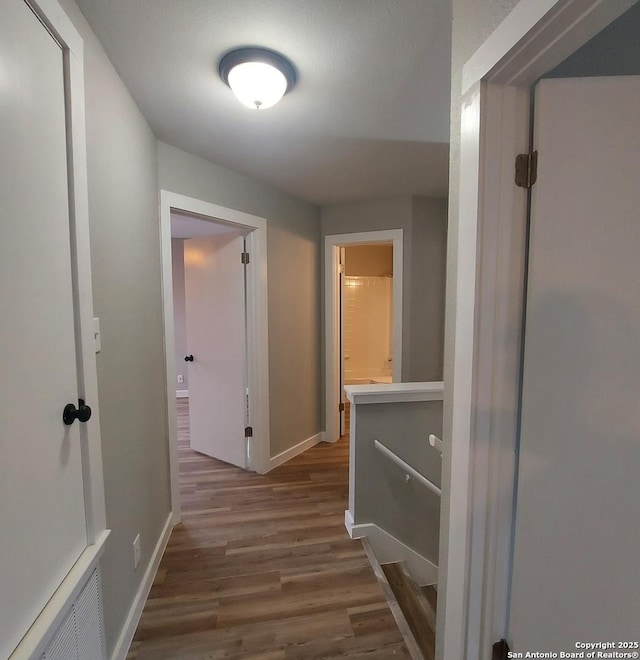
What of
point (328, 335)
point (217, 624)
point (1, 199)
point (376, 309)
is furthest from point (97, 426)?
point (376, 309)

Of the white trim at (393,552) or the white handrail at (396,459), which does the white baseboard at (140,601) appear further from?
the white handrail at (396,459)

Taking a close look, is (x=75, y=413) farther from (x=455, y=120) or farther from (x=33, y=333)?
(x=455, y=120)

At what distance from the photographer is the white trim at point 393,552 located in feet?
6.56

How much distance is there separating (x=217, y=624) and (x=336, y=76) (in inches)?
96.5

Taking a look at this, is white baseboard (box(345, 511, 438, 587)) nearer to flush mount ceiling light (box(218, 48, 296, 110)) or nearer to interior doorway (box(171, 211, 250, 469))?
interior doorway (box(171, 211, 250, 469))

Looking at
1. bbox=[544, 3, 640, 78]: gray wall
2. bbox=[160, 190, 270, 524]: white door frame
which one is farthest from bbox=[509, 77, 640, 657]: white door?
bbox=[160, 190, 270, 524]: white door frame

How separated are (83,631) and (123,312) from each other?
1066mm

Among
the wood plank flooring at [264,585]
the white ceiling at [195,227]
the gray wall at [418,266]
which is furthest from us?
the gray wall at [418,266]

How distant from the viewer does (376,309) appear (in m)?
4.80

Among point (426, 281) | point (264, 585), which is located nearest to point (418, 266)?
Result: point (426, 281)

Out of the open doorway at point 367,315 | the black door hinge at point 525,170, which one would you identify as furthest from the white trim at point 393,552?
the open doorway at point 367,315

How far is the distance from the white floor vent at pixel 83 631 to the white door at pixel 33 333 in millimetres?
105

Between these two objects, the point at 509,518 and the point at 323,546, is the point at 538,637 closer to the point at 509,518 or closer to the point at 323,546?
the point at 509,518

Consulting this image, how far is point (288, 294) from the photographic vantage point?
9.64 ft
